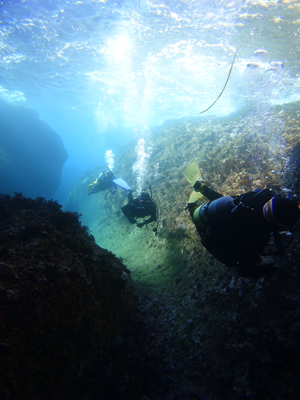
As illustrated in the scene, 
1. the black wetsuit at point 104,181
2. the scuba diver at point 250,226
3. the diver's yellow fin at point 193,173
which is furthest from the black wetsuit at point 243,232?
the black wetsuit at point 104,181

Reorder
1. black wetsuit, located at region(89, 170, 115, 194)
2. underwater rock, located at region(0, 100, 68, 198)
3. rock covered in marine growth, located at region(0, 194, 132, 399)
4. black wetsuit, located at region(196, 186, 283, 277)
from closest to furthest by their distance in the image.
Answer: rock covered in marine growth, located at region(0, 194, 132, 399) < black wetsuit, located at region(196, 186, 283, 277) < black wetsuit, located at region(89, 170, 115, 194) < underwater rock, located at region(0, 100, 68, 198)

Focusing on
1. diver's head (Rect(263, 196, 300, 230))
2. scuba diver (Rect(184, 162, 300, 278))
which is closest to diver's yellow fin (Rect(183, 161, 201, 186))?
scuba diver (Rect(184, 162, 300, 278))

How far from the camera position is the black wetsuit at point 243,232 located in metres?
2.29

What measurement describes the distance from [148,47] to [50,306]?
21.4m

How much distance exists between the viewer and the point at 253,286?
2879 millimetres

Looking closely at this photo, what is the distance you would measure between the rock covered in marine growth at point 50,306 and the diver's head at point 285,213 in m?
2.92

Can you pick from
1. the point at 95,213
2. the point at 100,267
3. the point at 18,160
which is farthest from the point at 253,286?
the point at 18,160

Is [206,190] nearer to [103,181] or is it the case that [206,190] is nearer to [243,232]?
[243,232]

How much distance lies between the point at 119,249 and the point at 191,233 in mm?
5112

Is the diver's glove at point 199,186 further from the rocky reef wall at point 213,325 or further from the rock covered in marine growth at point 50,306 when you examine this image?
the rock covered in marine growth at point 50,306

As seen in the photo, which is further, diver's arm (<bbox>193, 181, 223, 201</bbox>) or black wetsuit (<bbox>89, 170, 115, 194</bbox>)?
black wetsuit (<bbox>89, 170, 115, 194</bbox>)

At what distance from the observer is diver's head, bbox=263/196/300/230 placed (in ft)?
6.34

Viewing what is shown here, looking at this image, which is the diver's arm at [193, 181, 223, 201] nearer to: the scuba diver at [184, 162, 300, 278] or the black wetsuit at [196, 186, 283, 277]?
the scuba diver at [184, 162, 300, 278]

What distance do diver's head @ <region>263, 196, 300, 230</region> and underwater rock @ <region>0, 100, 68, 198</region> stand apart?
28.0 m
